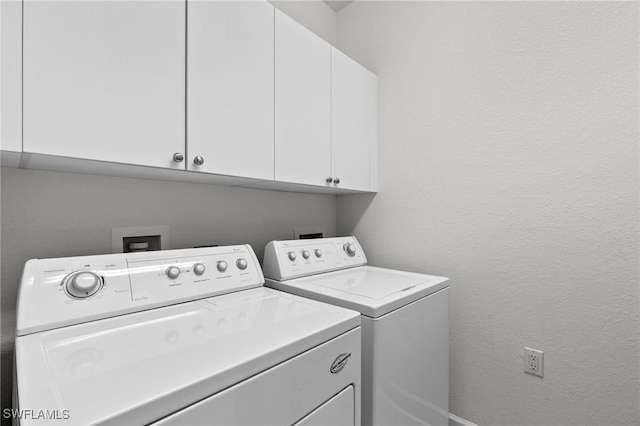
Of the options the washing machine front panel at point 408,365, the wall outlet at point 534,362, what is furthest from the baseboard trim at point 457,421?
the wall outlet at point 534,362

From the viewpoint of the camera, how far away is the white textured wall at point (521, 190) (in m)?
1.18

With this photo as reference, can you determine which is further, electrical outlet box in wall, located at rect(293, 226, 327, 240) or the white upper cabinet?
electrical outlet box in wall, located at rect(293, 226, 327, 240)

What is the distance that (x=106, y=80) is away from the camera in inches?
34.2

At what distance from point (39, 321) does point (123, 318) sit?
0.60 ft

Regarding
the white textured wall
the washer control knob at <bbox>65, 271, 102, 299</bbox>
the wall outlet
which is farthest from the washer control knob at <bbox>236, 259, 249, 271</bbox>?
the wall outlet

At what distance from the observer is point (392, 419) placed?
1.06 metres

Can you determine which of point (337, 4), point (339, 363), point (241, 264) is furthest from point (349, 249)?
point (337, 4)

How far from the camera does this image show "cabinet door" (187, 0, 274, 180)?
1.06 meters

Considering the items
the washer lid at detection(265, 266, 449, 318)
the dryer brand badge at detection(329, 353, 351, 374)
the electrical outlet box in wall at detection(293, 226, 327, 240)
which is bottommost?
the dryer brand badge at detection(329, 353, 351, 374)

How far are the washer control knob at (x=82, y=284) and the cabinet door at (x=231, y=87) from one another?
1.51 feet

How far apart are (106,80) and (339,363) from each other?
1.04m

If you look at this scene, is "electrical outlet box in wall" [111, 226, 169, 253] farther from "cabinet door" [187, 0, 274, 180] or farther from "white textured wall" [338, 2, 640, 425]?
"white textured wall" [338, 2, 640, 425]

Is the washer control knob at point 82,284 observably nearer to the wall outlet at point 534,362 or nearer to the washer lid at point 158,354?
the washer lid at point 158,354

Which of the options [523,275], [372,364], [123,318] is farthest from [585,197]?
[123,318]
